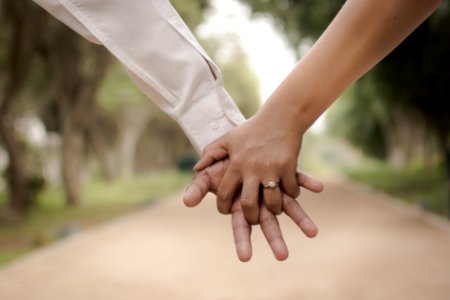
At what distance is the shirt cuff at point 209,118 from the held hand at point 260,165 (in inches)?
5.3

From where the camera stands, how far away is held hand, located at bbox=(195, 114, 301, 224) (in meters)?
2.16

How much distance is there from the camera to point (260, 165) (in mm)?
2168

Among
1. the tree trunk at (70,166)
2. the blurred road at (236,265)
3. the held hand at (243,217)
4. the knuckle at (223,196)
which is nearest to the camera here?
the held hand at (243,217)

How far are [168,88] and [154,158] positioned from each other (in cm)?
4474

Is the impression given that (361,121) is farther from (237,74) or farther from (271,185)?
(271,185)

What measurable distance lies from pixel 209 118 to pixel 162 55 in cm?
34

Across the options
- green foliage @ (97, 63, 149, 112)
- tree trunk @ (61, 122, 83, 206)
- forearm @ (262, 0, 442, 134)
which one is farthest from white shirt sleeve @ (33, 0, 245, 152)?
green foliage @ (97, 63, 149, 112)

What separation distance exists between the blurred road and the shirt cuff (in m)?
2.75

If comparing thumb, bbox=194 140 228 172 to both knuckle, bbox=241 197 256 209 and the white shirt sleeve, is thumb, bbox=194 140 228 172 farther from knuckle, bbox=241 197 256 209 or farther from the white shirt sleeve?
knuckle, bbox=241 197 256 209

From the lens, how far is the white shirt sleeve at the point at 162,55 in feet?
7.47

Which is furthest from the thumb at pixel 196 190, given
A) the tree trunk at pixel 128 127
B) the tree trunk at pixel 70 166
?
the tree trunk at pixel 128 127

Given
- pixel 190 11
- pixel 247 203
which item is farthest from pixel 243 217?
pixel 190 11

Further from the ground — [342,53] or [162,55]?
[342,53]

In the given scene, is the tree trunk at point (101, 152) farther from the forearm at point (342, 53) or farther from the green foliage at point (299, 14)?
the forearm at point (342, 53)
